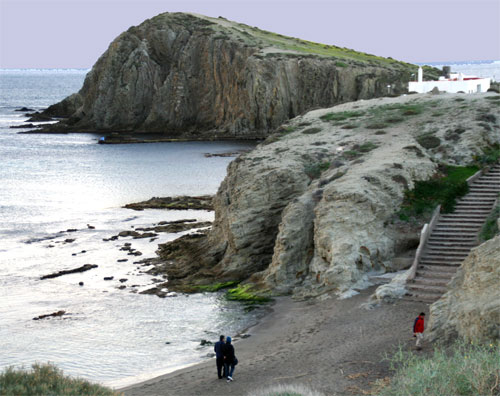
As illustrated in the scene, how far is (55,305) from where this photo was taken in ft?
118

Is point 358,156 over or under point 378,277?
over

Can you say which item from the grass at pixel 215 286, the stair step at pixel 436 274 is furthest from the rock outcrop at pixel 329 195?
the stair step at pixel 436 274

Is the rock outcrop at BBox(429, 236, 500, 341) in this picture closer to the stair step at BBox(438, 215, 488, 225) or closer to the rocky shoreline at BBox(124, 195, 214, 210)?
the stair step at BBox(438, 215, 488, 225)

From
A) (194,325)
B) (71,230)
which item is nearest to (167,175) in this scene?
(71,230)

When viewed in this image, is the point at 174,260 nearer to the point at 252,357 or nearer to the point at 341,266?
the point at 341,266

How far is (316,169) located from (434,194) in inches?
→ 286

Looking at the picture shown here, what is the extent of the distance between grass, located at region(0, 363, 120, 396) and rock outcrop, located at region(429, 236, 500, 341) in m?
10.3

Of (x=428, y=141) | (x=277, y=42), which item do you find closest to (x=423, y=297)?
(x=428, y=141)

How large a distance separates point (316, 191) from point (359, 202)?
128 inches

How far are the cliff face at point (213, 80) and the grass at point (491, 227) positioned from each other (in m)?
90.5

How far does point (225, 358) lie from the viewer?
22.0 metres

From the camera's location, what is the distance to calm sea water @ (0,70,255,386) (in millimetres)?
28375

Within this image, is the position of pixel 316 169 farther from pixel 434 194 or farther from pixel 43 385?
pixel 43 385

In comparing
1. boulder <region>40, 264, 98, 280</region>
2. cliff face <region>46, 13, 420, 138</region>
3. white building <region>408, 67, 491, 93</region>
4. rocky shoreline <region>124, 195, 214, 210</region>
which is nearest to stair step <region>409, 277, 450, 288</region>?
boulder <region>40, 264, 98, 280</region>
